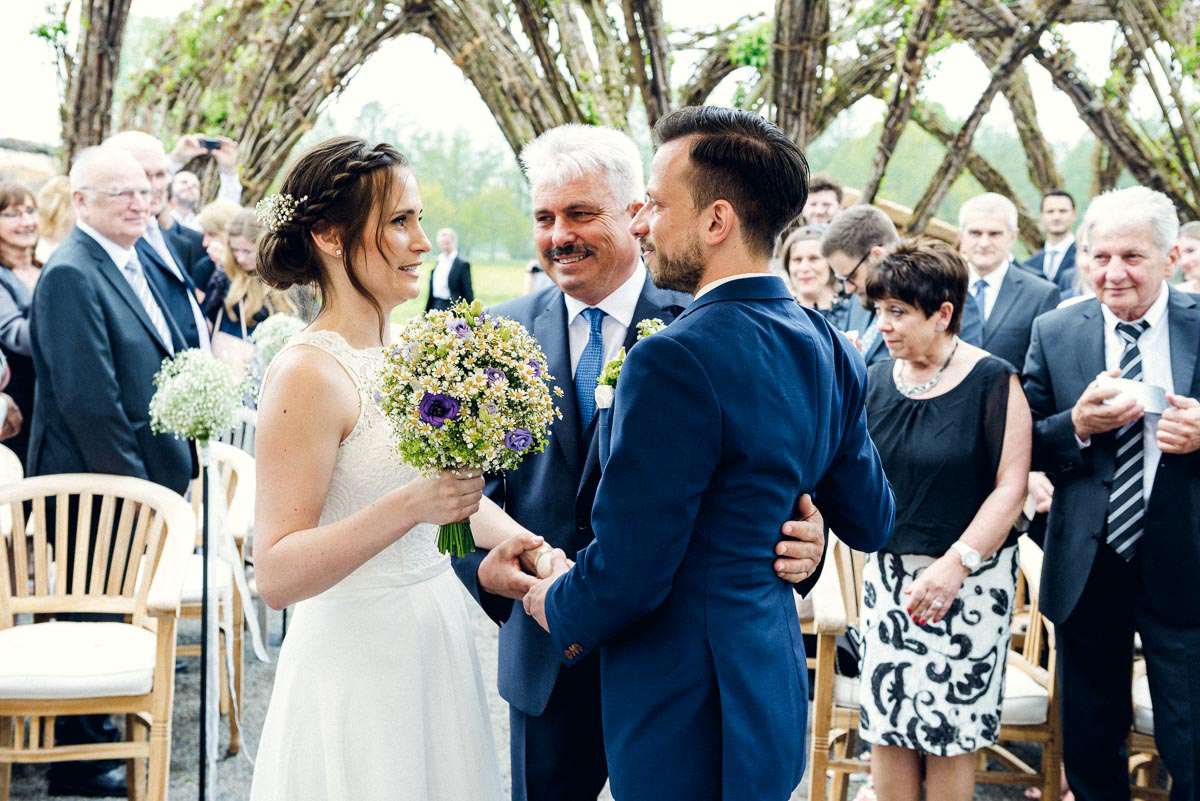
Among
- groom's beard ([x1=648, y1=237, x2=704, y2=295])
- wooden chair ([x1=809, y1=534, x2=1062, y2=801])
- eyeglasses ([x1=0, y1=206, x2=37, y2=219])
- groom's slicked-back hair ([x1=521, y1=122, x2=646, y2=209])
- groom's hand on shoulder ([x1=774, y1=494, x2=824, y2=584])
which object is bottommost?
wooden chair ([x1=809, y1=534, x2=1062, y2=801])

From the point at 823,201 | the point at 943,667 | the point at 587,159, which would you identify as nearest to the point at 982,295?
the point at 823,201

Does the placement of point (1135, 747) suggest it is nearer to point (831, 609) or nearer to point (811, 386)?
point (831, 609)

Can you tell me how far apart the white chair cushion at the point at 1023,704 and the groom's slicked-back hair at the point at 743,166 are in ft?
7.92

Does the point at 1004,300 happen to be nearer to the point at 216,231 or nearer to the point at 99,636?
the point at 99,636

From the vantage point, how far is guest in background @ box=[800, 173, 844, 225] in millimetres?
7266

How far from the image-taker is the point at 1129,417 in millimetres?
3402

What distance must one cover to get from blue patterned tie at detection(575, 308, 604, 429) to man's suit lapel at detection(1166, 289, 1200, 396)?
2063 millimetres

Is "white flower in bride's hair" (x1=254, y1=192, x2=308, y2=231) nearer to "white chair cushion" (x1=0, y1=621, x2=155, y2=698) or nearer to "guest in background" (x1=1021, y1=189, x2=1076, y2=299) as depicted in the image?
"white chair cushion" (x1=0, y1=621, x2=155, y2=698)

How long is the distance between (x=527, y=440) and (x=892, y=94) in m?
7.63

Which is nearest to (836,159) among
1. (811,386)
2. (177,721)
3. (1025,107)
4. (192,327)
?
(1025,107)

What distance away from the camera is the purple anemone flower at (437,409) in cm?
205

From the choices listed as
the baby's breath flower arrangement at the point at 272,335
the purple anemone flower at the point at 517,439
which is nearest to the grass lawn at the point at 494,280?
the baby's breath flower arrangement at the point at 272,335

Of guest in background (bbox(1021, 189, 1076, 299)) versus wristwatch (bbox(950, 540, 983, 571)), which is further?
guest in background (bbox(1021, 189, 1076, 299))

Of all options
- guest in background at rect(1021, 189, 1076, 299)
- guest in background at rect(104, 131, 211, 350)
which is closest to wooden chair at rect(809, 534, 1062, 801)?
guest in background at rect(104, 131, 211, 350)
